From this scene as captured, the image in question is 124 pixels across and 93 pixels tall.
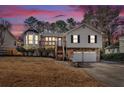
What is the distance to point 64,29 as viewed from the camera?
39.9ft

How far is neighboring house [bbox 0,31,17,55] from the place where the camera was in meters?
12.1

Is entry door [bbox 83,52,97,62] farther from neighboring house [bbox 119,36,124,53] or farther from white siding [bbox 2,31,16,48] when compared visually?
white siding [bbox 2,31,16,48]

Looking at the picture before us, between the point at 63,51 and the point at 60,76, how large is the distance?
0.40 meters

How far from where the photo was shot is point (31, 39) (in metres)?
12.2

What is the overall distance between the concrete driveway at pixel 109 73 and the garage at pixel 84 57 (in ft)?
0.39

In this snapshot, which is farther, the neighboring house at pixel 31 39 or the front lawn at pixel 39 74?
the neighboring house at pixel 31 39

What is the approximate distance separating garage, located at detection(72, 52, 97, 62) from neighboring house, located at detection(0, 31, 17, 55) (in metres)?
0.89

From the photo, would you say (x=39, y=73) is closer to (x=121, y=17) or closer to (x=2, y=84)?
(x=2, y=84)

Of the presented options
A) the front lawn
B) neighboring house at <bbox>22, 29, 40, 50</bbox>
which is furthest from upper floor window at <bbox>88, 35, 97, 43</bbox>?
neighboring house at <bbox>22, 29, 40, 50</bbox>

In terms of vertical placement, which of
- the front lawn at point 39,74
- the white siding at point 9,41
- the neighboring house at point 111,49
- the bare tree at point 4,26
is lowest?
the front lawn at point 39,74

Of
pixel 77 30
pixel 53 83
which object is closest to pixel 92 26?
pixel 77 30

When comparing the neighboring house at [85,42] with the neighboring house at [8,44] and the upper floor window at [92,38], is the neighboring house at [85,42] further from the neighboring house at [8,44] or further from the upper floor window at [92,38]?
the neighboring house at [8,44]

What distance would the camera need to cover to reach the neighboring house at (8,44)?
12117mm

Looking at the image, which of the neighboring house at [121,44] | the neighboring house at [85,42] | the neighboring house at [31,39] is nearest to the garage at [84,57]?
the neighboring house at [85,42]
